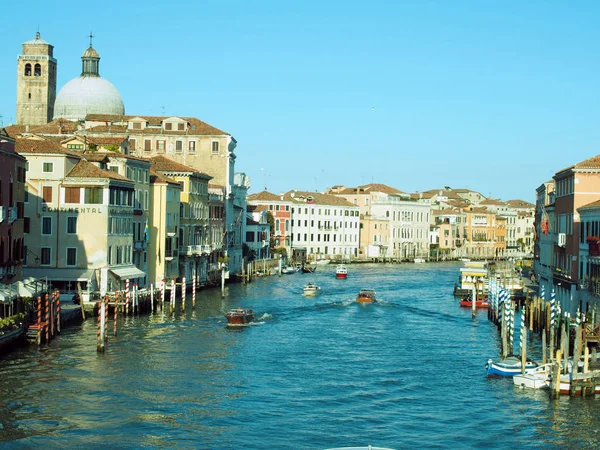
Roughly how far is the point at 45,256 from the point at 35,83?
43026mm

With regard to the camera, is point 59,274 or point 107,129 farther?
point 107,129

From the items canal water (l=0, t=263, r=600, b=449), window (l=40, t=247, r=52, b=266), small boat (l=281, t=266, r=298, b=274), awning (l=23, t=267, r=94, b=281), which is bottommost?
canal water (l=0, t=263, r=600, b=449)

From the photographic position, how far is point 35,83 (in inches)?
3137

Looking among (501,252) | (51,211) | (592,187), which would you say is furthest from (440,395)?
(501,252)

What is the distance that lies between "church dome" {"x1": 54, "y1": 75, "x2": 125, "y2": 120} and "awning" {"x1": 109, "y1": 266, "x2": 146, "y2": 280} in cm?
3077

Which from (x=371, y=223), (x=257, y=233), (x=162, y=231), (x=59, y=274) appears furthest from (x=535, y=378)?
(x=371, y=223)

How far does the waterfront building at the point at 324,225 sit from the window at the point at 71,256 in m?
53.1

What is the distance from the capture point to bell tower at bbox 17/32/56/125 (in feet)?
260

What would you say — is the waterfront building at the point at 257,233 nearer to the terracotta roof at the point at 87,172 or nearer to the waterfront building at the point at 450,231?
the terracotta roof at the point at 87,172

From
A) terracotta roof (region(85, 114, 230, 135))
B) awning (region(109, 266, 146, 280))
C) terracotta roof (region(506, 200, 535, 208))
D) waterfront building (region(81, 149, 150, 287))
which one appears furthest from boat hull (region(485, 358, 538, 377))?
terracotta roof (region(506, 200, 535, 208))

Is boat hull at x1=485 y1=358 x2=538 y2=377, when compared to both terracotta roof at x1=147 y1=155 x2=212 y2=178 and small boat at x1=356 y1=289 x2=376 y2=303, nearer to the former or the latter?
small boat at x1=356 y1=289 x2=376 y2=303

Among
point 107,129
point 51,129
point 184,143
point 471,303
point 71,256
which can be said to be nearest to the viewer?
point 71,256

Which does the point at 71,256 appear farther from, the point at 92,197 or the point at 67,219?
the point at 92,197

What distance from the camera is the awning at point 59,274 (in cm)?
3919
